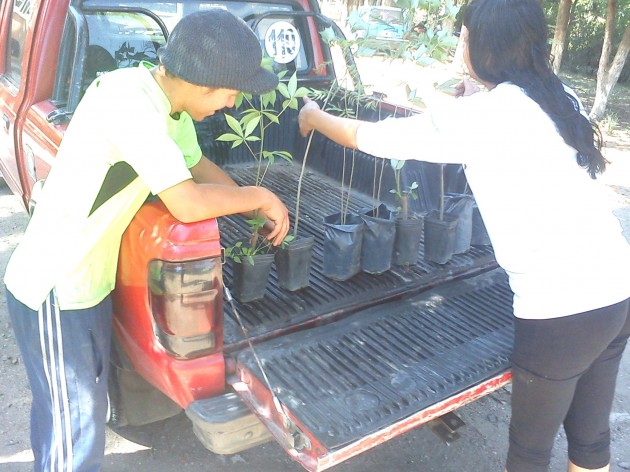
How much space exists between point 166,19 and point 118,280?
1.88 m

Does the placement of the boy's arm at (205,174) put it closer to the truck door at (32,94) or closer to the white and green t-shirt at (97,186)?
the white and green t-shirt at (97,186)

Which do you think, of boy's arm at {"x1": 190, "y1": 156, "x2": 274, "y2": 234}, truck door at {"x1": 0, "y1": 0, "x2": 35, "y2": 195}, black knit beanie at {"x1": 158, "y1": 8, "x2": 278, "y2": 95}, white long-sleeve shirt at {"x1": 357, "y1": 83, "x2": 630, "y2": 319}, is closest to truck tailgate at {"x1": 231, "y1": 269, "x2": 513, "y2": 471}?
white long-sleeve shirt at {"x1": 357, "y1": 83, "x2": 630, "y2": 319}

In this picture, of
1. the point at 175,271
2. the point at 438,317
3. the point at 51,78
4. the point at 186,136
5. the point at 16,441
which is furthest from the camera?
the point at 51,78

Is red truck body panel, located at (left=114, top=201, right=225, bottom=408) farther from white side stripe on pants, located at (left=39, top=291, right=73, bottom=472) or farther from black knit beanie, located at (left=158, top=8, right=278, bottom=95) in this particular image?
black knit beanie, located at (left=158, top=8, right=278, bottom=95)

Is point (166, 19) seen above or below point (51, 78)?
above

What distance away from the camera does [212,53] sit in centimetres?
169

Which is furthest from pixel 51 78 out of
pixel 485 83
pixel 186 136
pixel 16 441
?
pixel 485 83

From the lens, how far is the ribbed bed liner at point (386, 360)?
1869 millimetres

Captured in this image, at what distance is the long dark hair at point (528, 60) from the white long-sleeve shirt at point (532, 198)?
0.03m

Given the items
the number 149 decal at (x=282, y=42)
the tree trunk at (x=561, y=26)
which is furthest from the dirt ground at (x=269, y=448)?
the tree trunk at (x=561, y=26)

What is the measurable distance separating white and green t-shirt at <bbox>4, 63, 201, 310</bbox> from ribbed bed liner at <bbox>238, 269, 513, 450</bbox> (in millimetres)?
565

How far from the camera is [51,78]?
125 inches

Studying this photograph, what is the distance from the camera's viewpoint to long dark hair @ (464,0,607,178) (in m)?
1.76

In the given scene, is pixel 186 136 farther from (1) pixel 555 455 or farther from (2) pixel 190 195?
(1) pixel 555 455
